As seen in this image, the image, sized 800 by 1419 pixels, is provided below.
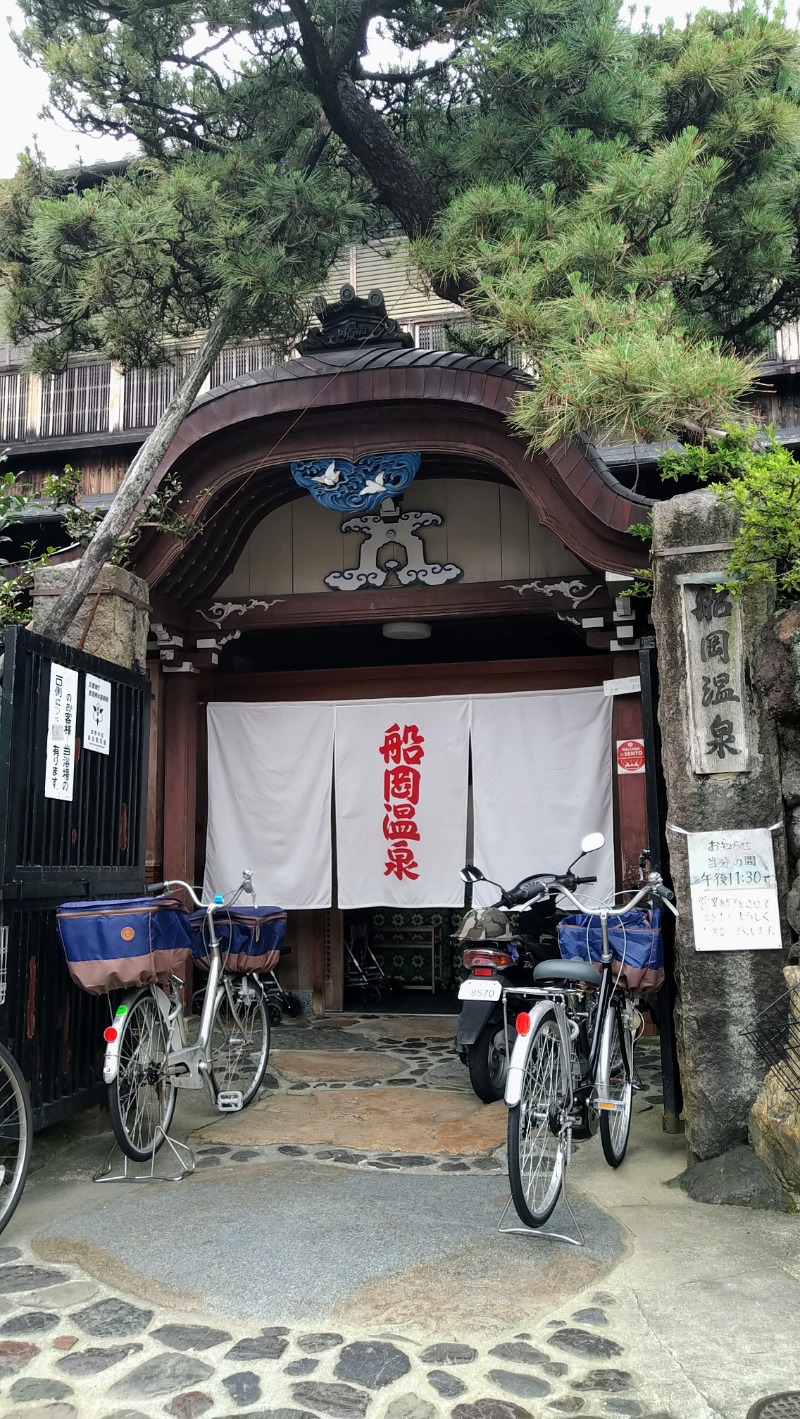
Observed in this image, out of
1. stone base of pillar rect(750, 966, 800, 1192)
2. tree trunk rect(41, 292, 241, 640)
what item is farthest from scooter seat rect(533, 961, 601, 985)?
tree trunk rect(41, 292, 241, 640)

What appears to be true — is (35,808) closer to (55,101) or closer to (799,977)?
(799,977)

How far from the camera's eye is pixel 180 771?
9531 mm

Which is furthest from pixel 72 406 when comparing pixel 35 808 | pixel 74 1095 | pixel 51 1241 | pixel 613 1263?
pixel 613 1263

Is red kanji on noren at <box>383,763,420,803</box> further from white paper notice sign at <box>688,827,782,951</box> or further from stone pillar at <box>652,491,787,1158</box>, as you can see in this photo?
white paper notice sign at <box>688,827,782,951</box>

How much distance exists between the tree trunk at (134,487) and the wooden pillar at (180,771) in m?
2.75

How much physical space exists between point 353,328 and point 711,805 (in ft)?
Answer: 15.7

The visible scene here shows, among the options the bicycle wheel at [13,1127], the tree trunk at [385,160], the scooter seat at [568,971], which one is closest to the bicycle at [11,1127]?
the bicycle wheel at [13,1127]

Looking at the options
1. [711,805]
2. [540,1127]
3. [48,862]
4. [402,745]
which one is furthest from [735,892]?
[402,745]

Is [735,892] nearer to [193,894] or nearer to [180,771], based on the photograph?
[193,894]

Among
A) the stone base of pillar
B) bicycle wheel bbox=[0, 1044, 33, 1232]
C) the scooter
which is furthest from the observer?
the scooter

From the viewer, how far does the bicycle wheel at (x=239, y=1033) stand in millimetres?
6668

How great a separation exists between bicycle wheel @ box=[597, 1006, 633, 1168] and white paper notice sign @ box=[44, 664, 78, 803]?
10.6 ft

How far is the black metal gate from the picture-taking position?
5148 millimetres

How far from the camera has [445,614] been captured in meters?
9.04
